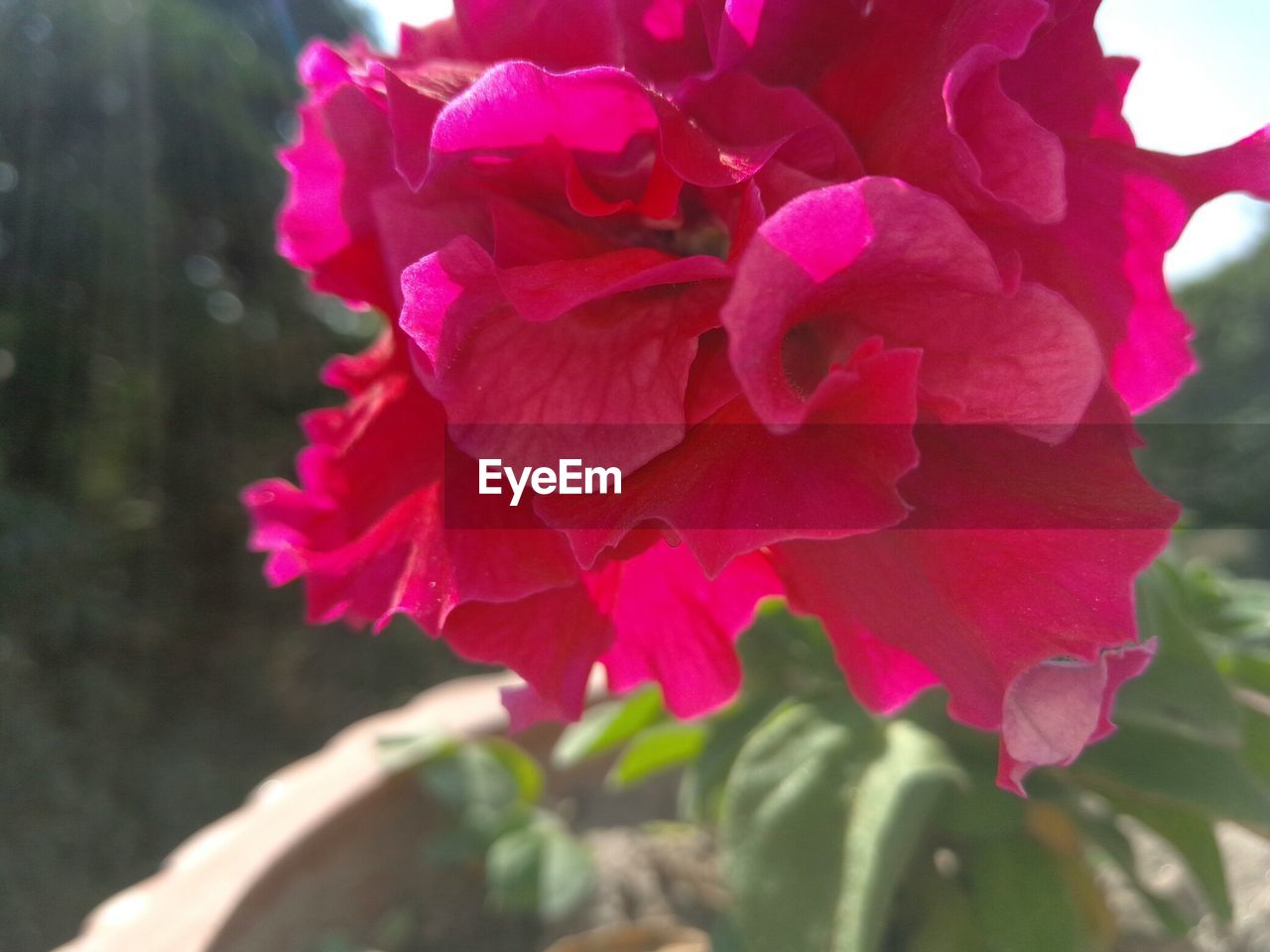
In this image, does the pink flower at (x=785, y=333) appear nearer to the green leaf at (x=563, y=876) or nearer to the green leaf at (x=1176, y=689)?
the green leaf at (x=1176, y=689)

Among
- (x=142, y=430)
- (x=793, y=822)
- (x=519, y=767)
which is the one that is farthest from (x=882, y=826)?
(x=142, y=430)

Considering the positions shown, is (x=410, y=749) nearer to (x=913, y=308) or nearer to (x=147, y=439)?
(x=913, y=308)

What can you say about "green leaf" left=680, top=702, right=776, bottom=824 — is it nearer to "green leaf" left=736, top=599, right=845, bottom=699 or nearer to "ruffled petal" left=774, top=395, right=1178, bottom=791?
"green leaf" left=736, top=599, right=845, bottom=699

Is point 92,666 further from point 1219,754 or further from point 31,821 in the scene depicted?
point 1219,754

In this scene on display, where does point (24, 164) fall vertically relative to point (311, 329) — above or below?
above

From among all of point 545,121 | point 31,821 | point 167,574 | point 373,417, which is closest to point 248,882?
point 373,417

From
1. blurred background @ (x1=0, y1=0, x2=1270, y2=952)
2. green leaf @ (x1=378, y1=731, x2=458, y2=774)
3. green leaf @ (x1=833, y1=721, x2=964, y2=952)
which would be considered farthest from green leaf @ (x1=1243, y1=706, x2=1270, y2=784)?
blurred background @ (x1=0, y1=0, x2=1270, y2=952)

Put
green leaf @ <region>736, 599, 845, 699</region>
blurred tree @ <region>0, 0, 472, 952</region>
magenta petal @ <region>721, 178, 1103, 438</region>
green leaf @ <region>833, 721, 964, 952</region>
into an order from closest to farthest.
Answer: magenta petal @ <region>721, 178, 1103, 438</region>, green leaf @ <region>833, 721, 964, 952</region>, green leaf @ <region>736, 599, 845, 699</region>, blurred tree @ <region>0, 0, 472, 952</region>
